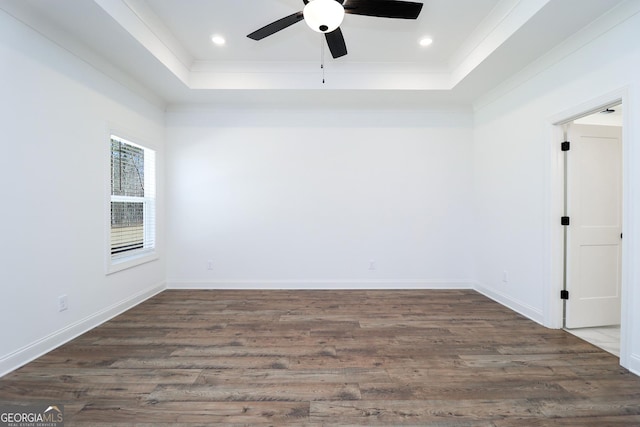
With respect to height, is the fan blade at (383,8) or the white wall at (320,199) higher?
the fan blade at (383,8)

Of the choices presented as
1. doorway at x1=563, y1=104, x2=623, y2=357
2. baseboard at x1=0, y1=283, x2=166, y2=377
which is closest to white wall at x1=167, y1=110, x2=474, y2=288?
baseboard at x1=0, y1=283, x2=166, y2=377

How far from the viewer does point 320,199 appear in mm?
3963

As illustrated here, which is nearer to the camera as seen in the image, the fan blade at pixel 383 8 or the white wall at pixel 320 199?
the fan blade at pixel 383 8

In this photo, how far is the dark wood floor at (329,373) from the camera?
5.06 ft

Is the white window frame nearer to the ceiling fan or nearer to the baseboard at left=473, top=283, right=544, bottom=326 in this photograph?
the ceiling fan

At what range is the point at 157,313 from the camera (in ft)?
9.91

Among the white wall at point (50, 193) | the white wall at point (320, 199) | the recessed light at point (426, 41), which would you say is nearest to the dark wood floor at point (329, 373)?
the white wall at point (50, 193)

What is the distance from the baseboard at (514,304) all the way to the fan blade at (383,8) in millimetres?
3095

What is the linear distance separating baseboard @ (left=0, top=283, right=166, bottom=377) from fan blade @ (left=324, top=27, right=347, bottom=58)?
3379mm

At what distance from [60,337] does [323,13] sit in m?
3.39

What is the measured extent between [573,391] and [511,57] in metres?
→ 2.95

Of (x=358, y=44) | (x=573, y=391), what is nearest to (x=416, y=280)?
(x=573, y=391)

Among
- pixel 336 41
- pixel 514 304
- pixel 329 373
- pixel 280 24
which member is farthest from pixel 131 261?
pixel 514 304

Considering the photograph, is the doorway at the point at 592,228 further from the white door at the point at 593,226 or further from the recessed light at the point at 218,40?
the recessed light at the point at 218,40
